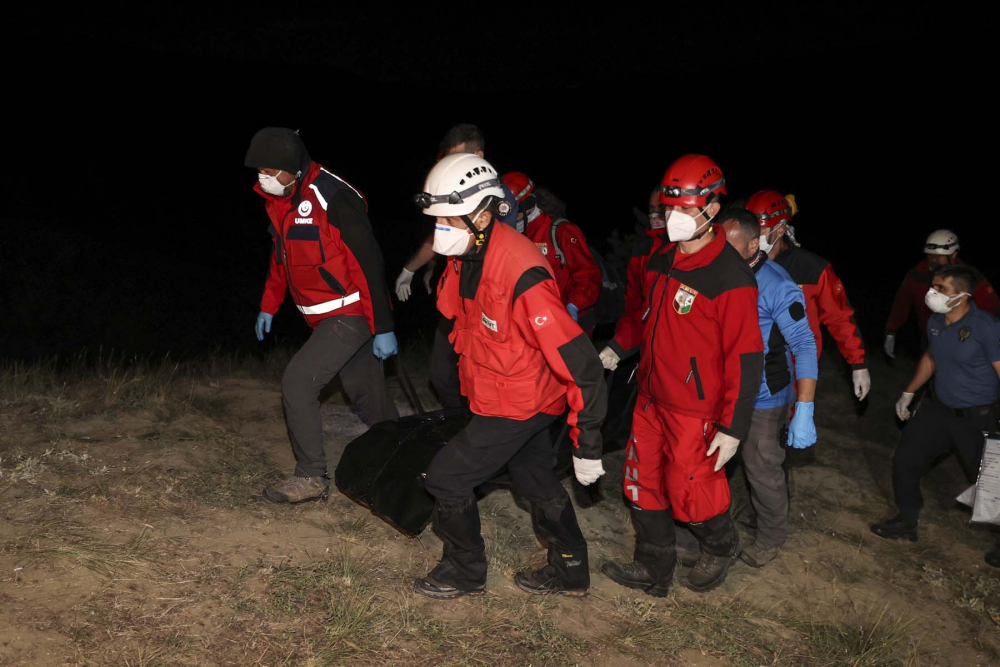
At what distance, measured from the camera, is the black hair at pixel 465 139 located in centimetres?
509

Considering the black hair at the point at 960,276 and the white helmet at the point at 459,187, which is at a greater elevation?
the white helmet at the point at 459,187

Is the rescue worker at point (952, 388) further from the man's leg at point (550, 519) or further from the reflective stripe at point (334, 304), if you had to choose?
the reflective stripe at point (334, 304)

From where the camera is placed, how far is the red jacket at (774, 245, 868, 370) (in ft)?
16.6

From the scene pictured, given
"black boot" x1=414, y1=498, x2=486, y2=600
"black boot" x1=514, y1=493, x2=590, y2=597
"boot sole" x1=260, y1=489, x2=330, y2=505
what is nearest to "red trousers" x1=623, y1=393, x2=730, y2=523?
"black boot" x1=514, y1=493, x2=590, y2=597

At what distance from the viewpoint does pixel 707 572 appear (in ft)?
14.4

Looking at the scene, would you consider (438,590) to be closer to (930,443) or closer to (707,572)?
(707,572)

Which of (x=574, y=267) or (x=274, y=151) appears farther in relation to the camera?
(x=574, y=267)

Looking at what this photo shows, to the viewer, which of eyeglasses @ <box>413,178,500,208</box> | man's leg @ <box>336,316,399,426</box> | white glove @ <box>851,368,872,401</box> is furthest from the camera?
white glove @ <box>851,368,872,401</box>

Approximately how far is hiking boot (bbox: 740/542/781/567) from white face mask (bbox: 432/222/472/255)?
2636mm

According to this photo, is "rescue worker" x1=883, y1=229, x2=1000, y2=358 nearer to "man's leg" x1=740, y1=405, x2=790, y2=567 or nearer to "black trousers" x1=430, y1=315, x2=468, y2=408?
"man's leg" x1=740, y1=405, x2=790, y2=567

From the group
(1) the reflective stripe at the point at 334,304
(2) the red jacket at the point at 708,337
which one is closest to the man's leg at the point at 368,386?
(1) the reflective stripe at the point at 334,304

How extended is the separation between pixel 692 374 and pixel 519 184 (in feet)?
6.79

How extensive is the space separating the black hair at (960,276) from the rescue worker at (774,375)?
1280 mm

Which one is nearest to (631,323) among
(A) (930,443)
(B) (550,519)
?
(B) (550,519)
